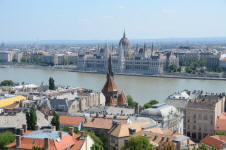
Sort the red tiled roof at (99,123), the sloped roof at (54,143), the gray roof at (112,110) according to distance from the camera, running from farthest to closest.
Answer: the gray roof at (112,110)
the red tiled roof at (99,123)
the sloped roof at (54,143)

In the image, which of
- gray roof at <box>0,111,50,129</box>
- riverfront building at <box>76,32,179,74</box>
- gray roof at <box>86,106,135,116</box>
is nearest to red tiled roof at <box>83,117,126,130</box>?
gray roof at <box>0,111,50,129</box>

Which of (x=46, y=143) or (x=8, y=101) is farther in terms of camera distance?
(x=8, y=101)

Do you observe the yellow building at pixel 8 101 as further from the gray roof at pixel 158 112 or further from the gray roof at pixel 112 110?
the gray roof at pixel 158 112

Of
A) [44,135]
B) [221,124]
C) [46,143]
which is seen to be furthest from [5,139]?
[221,124]

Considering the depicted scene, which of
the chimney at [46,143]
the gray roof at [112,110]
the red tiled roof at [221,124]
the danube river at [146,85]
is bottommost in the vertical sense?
the danube river at [146,85]

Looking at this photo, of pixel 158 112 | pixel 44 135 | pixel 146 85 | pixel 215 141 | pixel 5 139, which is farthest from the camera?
pixel 146 85

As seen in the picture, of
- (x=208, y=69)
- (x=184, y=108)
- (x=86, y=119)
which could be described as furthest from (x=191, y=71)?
(x=86, y=119)

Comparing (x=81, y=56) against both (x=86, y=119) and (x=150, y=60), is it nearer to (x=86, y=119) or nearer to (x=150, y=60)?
(x=150, y=60)

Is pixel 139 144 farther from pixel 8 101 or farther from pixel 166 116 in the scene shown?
pixel 8 101

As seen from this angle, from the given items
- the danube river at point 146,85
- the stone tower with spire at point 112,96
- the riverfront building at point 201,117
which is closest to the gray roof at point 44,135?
the riverfront building at point 201,117

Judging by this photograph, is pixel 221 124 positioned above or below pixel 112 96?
below

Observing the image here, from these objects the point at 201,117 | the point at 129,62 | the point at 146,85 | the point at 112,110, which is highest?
the point at 112,110
